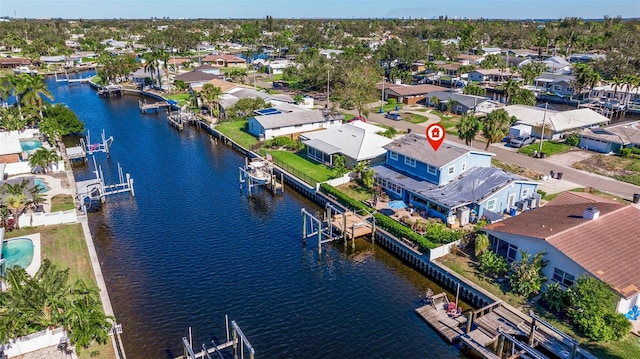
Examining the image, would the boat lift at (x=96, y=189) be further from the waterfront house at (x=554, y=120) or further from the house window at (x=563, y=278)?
the waterfront house at (x=554, y=120)

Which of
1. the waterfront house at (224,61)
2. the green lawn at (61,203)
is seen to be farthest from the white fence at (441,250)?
the waterfront house at (224,61)

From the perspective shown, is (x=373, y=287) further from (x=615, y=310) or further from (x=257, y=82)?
(x=257, y=82)

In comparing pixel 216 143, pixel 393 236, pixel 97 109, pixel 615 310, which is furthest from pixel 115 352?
pixel 97 109

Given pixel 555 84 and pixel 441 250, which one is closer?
pixel 441 250

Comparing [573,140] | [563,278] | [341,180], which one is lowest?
[341,180]

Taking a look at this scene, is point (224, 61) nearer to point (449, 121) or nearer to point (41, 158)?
point (449, 121)

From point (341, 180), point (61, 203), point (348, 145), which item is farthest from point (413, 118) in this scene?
point (61, 203)

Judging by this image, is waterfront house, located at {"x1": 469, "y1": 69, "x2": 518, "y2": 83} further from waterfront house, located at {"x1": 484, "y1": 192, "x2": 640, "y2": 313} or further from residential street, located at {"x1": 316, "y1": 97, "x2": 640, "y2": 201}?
waterfront house, located at {"x1": 484, "y1": 192, "x2": 640, "y2": 313}
